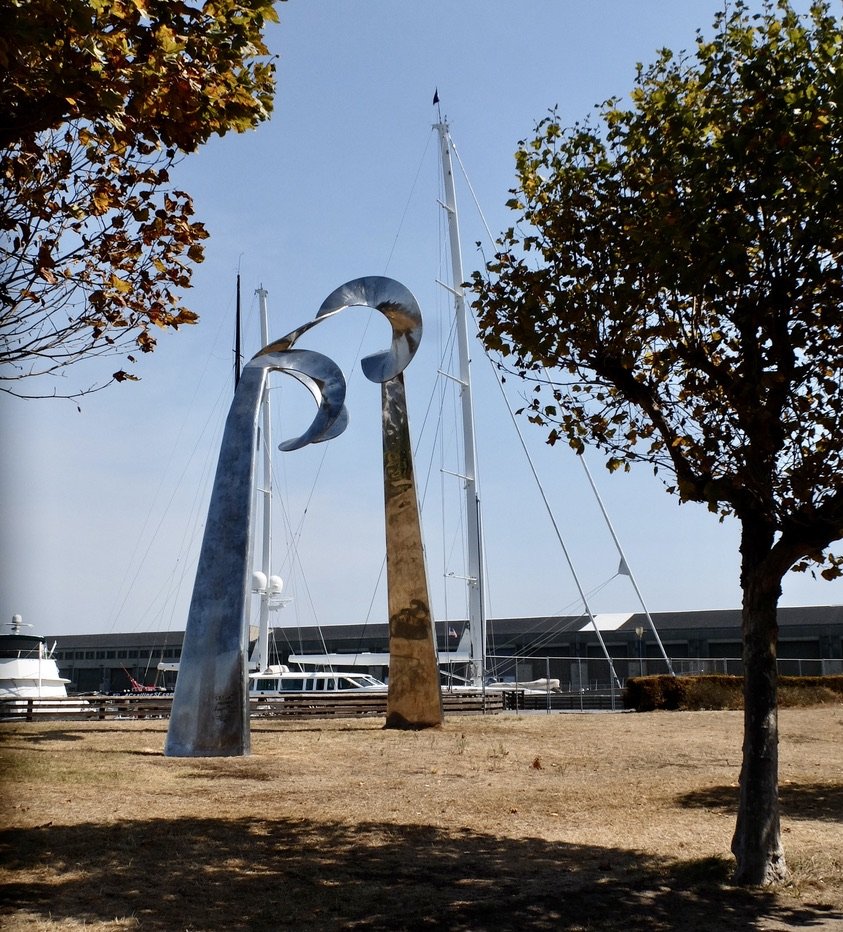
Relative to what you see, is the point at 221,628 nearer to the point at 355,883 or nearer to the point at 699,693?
the point at 355,883

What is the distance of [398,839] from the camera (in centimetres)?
1020

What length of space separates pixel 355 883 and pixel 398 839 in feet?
6.34

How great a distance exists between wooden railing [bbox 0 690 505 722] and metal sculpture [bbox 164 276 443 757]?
5315 mm

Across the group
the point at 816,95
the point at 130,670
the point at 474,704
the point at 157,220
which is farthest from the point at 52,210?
the point at 130,670

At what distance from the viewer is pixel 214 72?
22.8 feet

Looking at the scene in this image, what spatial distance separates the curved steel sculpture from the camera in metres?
16.5

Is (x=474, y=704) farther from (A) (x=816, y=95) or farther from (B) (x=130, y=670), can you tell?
(B) (x=130, y=670)

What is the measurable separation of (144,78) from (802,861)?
28.3 feet

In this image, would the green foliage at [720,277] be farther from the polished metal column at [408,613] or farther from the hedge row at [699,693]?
the hedge row at [699,693]

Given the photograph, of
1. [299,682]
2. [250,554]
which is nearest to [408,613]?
[250,554]

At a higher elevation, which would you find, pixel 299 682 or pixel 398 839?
pixel 398 839

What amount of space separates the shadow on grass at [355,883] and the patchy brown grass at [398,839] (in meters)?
0.03

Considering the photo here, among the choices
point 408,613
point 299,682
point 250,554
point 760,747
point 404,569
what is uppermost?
point 250,554

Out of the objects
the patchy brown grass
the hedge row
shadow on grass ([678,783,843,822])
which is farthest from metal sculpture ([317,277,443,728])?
the hedge row
